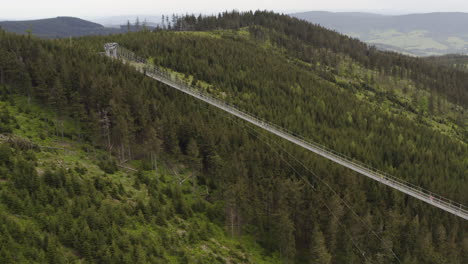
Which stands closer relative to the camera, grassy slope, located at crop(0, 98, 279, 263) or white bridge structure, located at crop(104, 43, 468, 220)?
grassy slope, located at crop(0, 98, 279, 263)

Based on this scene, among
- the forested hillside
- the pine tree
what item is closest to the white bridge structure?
the forested hillside

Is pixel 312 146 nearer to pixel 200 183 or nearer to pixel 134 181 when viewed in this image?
pixel 200 183

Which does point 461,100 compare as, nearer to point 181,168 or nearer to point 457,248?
point 457,248

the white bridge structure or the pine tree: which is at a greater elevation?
the white bridge structure

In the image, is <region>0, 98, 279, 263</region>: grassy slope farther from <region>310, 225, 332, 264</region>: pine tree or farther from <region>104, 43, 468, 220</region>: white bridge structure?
<region>104, 43, 468, 220</region>: white bridge structure

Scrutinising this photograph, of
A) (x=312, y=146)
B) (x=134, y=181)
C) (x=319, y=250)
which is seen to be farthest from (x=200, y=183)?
(x=319, y=250)

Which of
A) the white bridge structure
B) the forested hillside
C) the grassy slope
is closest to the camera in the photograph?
the forested hillside
